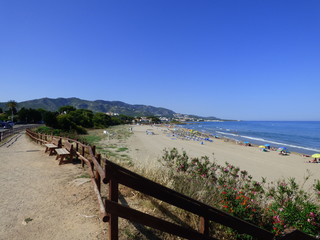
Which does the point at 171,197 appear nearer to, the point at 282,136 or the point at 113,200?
the point at 113,200

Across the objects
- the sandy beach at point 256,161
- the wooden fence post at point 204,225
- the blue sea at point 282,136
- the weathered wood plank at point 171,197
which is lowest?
the blue sea at point 282,136

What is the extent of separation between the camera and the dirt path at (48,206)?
9.52 feet

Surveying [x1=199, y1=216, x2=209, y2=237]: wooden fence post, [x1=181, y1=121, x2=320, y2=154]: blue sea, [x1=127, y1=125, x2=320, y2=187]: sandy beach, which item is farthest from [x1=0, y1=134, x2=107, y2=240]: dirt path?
[x1=181, y1=121, x2=320, y2=154]: blue sea

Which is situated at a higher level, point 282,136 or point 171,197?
Answer: point 171,197

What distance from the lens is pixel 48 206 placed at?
3.74 meters

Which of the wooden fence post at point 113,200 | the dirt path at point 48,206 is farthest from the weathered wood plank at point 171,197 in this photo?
the dirt path at point 48,206

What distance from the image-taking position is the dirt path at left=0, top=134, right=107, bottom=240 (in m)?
2.90

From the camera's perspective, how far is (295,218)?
271 centimetres

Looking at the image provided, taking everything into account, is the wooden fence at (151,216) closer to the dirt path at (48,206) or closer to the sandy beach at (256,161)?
the dirt path at (48,206)

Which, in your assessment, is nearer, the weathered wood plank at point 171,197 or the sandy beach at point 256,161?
the weathered wood plank at point 171,197

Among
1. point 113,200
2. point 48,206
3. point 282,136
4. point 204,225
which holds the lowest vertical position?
point 282,136

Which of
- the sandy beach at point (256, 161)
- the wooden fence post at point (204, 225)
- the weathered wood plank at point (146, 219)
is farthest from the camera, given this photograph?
the sandy beach at point (256, 161)

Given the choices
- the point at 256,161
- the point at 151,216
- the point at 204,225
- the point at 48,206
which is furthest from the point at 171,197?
the point at 256,161

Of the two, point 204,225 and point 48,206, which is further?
point 48,206
